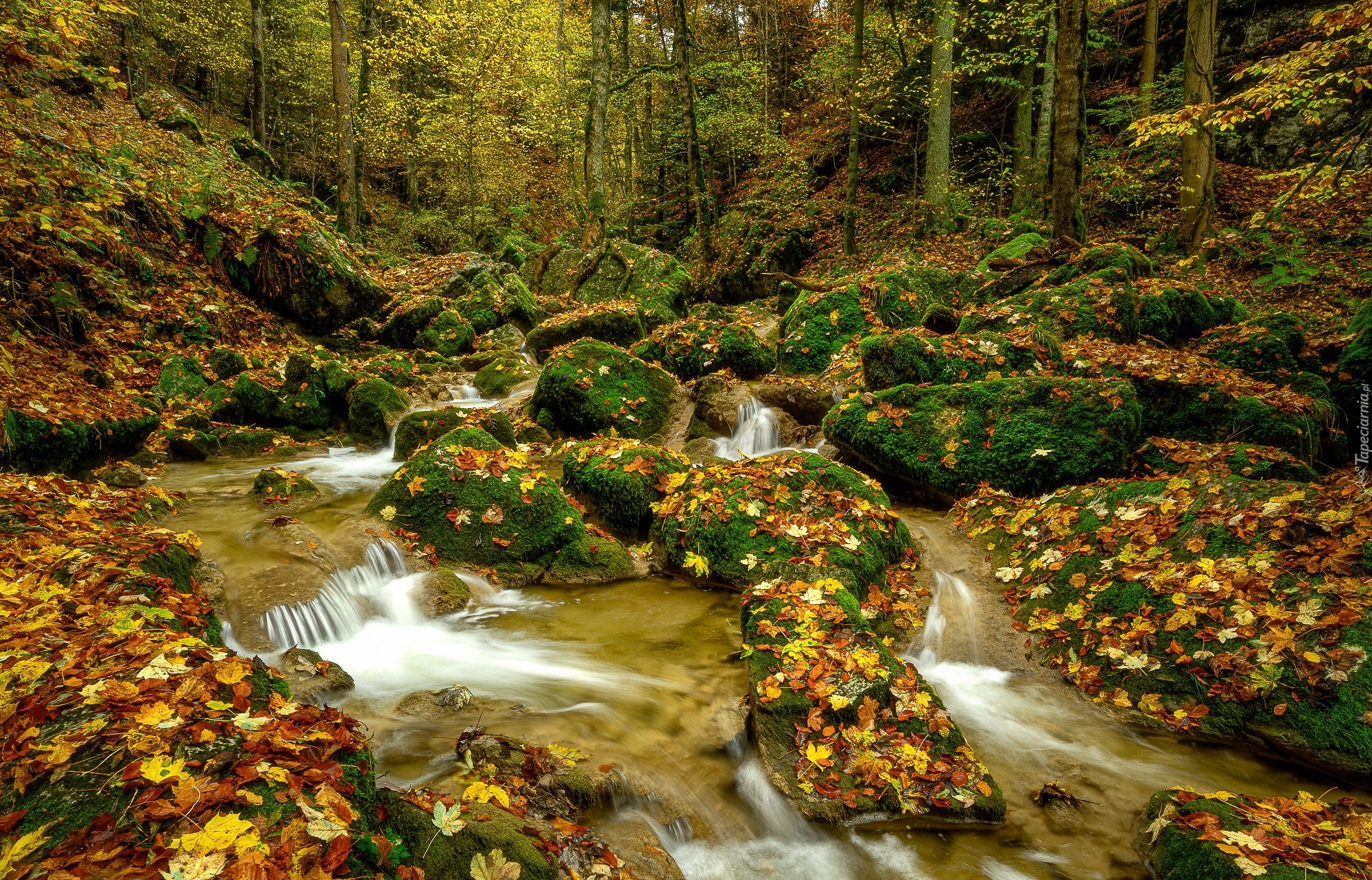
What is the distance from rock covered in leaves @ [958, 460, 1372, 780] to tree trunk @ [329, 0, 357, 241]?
1793 cm

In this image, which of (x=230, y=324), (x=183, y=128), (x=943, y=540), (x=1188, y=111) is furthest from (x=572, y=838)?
(x=183, y=128)

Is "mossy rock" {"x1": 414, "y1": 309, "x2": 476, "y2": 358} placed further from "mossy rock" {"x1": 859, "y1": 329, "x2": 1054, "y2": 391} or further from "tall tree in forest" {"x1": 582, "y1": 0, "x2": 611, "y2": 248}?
"mossy rock" {"x1": 859, "y1": 329, "x2": 1054, "y2": 391}

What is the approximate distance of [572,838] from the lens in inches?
114

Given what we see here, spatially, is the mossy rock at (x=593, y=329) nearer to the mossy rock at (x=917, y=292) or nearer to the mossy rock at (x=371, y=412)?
the mossy rock at (x=371, y=412)

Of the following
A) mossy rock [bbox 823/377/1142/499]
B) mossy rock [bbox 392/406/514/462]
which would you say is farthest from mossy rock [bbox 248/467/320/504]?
mossy rock [bbox 823/377/1142/499]

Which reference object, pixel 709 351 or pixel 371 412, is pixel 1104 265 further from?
pixel 371 412

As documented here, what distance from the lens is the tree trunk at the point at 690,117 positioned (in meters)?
15.2

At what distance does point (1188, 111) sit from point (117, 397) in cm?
1281

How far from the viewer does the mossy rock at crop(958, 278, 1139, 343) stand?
8.50m

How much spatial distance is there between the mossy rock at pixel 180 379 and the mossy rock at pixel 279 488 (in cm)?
332

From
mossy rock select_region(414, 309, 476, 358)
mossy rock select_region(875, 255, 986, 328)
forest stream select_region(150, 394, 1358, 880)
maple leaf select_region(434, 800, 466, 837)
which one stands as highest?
mossy rock select_region(875, 255, 986, 328)

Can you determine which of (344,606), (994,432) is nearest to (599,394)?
(344,606)

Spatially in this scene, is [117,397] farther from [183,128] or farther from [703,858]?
[183,128]

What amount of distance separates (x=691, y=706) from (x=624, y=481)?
9.51ft
